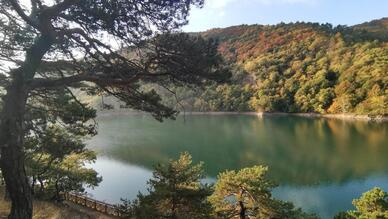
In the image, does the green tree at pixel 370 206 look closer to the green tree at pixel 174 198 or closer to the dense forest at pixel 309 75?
the green tree at pixel 174 198

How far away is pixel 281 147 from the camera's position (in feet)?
134

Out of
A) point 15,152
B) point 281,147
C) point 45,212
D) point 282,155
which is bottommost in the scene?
point 282,155

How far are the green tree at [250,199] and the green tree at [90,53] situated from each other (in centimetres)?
661

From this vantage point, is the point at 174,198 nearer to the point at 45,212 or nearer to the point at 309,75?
the point at 45,212

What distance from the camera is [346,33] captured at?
3647 inches

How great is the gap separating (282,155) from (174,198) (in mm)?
26874

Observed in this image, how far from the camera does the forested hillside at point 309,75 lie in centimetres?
6500

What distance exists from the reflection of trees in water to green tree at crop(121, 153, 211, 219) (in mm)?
16807

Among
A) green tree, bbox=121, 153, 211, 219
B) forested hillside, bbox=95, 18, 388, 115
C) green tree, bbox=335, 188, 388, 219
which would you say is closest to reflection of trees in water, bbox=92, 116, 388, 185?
forested hillside, bbox=95, 18, 388, 115

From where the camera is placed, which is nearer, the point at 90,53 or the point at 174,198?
the point at 90,53

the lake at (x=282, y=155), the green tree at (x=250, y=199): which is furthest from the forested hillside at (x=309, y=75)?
the green tree at (x=250, y=199)

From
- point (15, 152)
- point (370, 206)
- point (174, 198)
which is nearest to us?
point (15, 152)

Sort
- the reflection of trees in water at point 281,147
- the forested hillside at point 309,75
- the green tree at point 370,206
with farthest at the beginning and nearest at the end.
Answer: the forested hillside at point 309,75, the reflection of trees in water at point 281,147, the green tree at point 370,206

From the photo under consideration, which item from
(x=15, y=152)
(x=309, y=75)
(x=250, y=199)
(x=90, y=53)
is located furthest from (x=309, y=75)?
(x=15, y=152)
